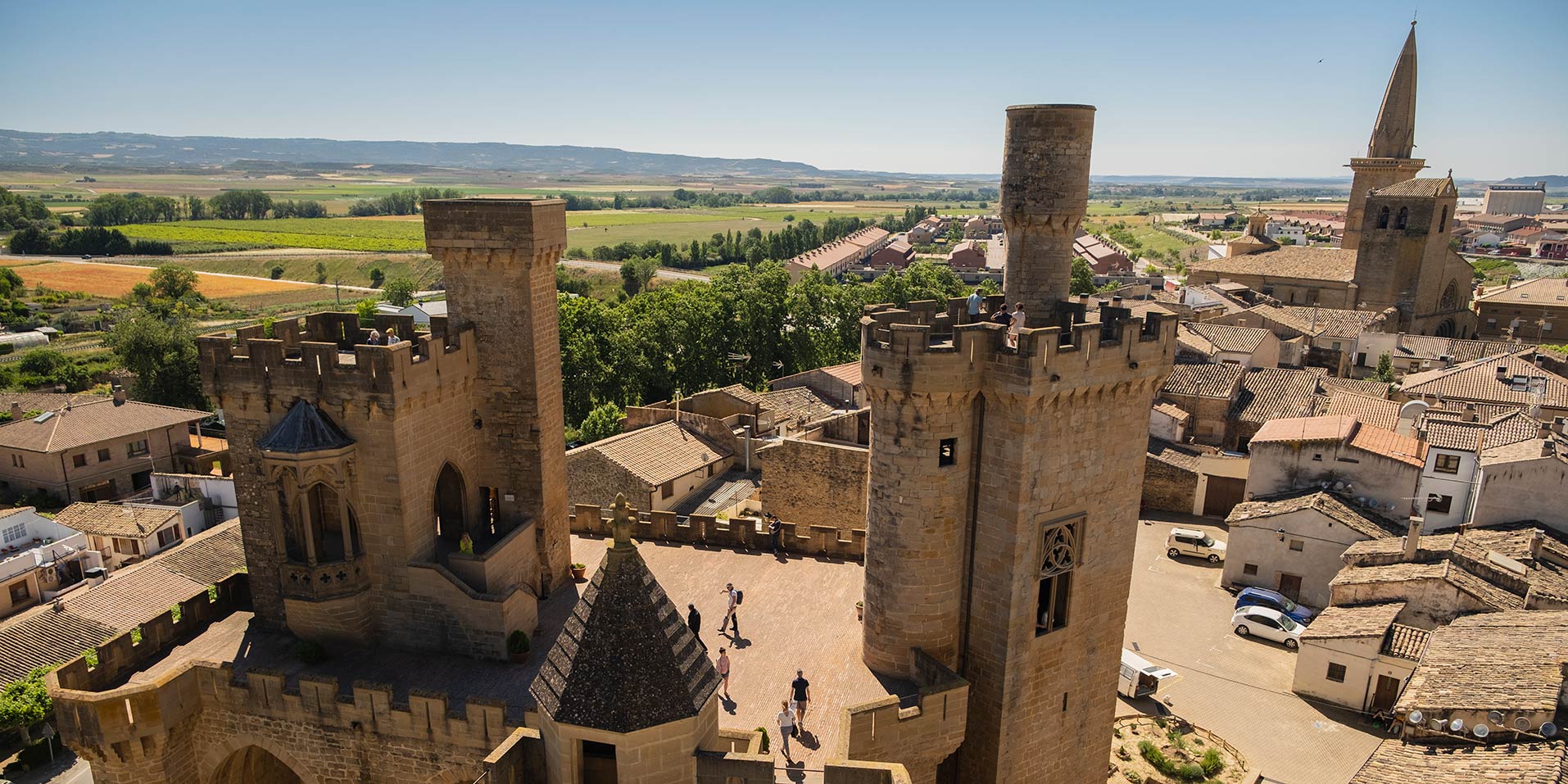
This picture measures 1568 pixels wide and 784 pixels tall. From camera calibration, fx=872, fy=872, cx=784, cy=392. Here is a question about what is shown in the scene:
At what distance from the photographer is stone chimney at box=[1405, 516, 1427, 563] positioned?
33344mm

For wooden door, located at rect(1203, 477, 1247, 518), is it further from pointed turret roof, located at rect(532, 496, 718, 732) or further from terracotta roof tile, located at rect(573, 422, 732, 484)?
pointed turret roof, located at rect(532, 496, 718, 732)

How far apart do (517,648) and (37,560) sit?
115 feet

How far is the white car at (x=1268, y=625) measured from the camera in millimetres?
35594

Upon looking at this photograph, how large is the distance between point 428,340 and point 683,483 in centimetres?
2337

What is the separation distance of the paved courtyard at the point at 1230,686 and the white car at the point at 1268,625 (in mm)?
356

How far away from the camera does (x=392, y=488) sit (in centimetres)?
1841

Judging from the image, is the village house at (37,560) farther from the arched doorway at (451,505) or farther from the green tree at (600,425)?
the arched doorway at (451,505)

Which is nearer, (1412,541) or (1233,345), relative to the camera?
(1412,541)

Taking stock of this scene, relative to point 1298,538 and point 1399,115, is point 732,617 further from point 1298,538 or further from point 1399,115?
point 1399,115

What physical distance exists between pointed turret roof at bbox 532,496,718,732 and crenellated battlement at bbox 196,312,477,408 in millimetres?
8671

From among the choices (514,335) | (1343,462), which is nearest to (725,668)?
(514,335)

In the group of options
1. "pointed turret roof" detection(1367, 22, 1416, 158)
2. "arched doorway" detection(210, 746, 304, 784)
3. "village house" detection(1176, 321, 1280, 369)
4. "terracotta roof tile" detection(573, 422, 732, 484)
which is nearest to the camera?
"arched doorway" detection(210, 746, 304, 784)

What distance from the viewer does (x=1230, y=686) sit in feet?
108

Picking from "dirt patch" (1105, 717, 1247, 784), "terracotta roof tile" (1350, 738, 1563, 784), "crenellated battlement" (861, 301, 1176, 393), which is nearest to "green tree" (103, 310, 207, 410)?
"dirt patch" (1105, 717, 1247, 784)
